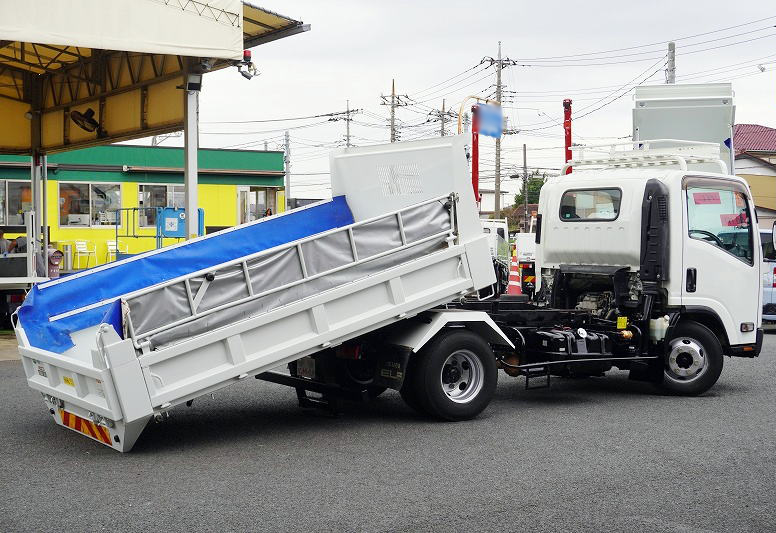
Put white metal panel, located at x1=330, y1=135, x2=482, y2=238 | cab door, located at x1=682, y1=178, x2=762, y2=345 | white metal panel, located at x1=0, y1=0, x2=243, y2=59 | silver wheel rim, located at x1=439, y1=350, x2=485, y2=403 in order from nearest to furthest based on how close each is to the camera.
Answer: silver wheel rim, located at x1=439, y1=350, x2=485, y2=403 < white metal panel, located at x1=330, y1=135, x2=482, y2=238 < cab door, located at x1=682, y1=178, x2=762, y2=345 < white metal panel, located at x1=0, y1=0, x2=243, y2=59

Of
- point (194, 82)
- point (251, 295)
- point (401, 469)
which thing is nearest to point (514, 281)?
point (194, 82)

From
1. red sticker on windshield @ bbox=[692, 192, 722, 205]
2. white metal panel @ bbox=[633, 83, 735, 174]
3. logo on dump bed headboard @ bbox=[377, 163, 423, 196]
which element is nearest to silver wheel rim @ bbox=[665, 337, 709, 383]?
red sticker on windshield @ bbox=[692, 192, 722, 205]

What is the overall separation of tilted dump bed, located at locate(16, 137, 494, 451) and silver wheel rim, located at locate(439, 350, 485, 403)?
0.63 m

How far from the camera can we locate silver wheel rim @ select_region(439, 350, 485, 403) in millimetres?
8773

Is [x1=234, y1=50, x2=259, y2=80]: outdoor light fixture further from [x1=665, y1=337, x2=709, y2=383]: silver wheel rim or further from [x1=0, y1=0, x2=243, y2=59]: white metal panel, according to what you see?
[x1=665, y1=337, x2=709, y2=383]: silver wheel rim

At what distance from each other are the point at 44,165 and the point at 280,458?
17044 millimetres

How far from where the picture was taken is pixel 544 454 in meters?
7.59

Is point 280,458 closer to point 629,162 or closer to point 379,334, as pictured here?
point 379,334

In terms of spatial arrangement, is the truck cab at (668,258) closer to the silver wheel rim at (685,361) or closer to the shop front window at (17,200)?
the silver wheel rim at (685,361)

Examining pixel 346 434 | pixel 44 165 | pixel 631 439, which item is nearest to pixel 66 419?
pixel 346 434

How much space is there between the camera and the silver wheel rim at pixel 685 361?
1032 centimetres

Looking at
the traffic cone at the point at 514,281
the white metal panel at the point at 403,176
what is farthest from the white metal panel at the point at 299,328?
the traffic cone at the point at 514,281

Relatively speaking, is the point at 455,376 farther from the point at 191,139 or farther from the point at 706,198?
the point at 191,139

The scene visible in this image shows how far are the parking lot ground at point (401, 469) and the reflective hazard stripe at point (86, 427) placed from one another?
130mm
